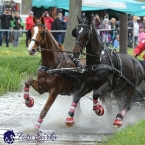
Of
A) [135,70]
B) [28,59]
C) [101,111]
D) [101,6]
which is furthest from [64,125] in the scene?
[101,6]

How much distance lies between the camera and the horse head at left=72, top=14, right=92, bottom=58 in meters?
11.3

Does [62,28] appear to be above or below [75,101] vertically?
below

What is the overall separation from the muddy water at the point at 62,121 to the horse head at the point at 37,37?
145 centimetres

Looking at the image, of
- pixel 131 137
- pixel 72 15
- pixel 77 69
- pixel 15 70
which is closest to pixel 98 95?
pixel 77 69

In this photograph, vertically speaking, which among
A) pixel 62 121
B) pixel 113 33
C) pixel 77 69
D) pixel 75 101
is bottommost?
pixel 62 121

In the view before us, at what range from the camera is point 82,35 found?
11.4 m

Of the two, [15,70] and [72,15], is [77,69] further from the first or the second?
[15,70]

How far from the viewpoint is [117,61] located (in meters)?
12.3

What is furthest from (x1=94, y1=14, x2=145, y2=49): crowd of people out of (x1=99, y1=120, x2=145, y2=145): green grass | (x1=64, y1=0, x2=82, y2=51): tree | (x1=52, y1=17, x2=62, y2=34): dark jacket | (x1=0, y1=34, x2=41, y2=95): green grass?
(x1=99, y1=120, x2=145, y2=145): green grass

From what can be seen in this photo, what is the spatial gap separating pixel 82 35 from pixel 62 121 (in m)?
2.13

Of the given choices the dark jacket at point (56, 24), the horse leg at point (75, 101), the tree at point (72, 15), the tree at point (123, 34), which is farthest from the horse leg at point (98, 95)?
the dark jacket at point (56, 24)

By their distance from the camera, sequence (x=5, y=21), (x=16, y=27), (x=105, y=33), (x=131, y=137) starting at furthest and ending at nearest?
(x=105, y=33) → (x=16, y=27) → (x=5, y=21) → (x=131, y=137)

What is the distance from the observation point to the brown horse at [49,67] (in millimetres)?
11656

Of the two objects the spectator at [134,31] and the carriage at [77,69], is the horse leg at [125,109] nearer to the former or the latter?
the carriage at [77,69]
